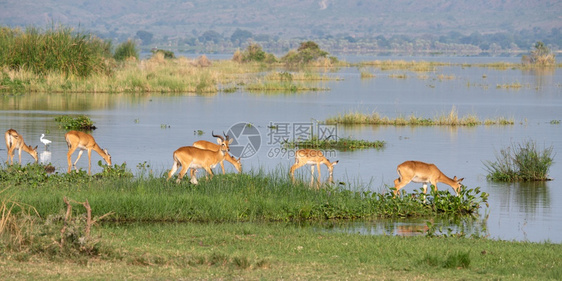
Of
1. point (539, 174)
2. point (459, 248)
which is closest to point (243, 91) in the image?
point (539, 174)

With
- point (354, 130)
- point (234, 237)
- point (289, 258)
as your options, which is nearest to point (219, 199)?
point (234, 237)

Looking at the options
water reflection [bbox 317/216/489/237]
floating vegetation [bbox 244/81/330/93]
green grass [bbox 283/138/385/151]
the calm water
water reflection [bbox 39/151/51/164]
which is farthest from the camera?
floating vegetation [bbox 244/81/330/93]

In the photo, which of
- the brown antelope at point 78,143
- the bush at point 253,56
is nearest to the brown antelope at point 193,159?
the brown antelope at point 78,143

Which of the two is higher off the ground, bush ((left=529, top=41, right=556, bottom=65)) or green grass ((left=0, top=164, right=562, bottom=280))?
bush ((left=529, top=41, right=556, bottom=65))

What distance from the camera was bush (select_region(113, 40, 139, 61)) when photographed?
235 feet

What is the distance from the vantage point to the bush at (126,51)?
7153 centimetres

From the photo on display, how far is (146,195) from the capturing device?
15234mm

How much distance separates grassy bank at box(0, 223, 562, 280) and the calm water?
2168 millimetres

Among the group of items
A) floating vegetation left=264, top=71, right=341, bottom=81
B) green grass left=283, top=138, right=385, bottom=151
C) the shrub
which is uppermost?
the shrub

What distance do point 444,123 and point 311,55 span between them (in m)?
57.1

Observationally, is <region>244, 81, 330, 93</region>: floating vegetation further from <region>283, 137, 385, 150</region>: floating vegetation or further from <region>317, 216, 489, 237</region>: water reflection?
<region>317, 216, 489, 237</region>: water reflection

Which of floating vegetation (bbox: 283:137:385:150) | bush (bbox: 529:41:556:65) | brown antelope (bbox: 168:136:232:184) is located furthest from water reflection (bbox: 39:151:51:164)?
bush (bbox: 529:41:556:65)

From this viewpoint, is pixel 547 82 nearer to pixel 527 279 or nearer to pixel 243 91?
pixel 243 91

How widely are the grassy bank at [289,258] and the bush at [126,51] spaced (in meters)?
59.4
